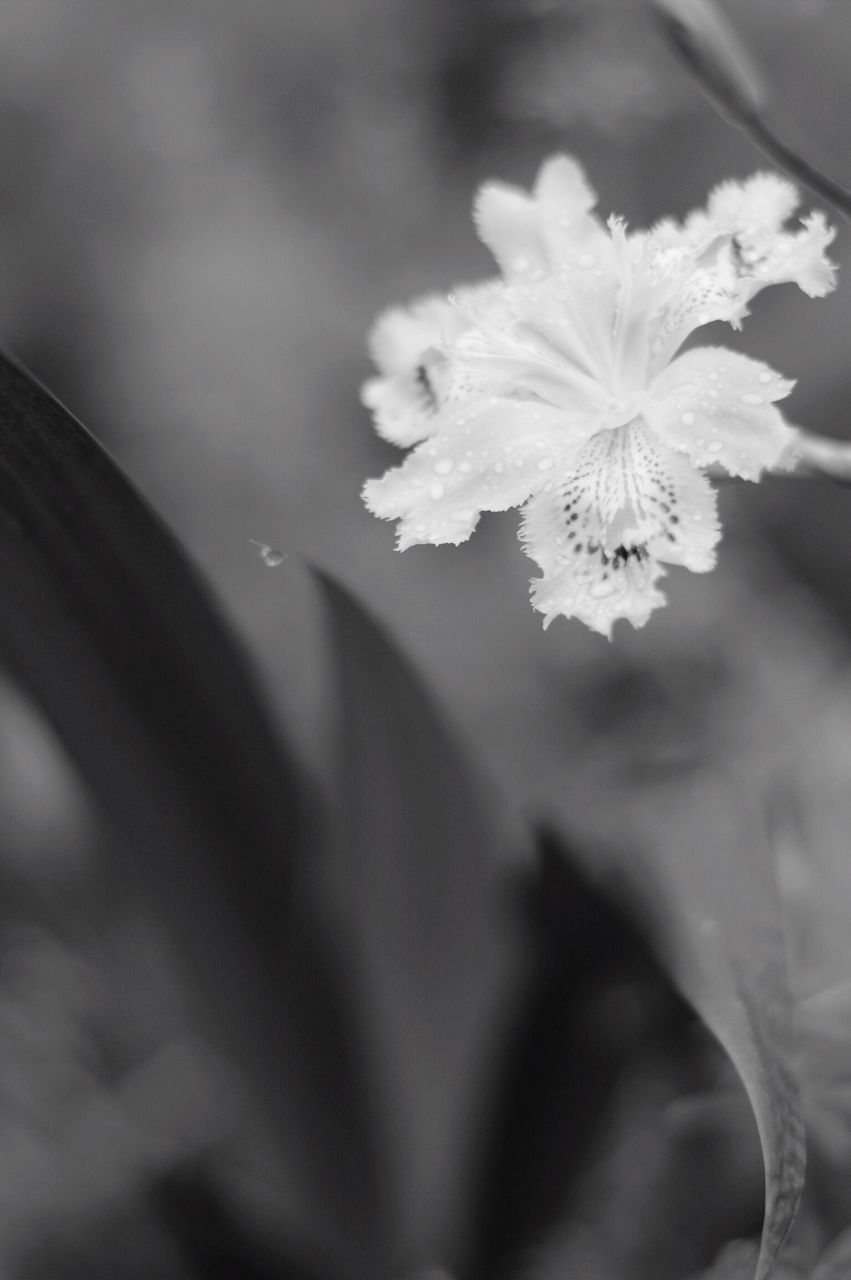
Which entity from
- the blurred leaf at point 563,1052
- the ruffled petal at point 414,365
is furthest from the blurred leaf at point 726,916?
the ruffled petal at point 414,365

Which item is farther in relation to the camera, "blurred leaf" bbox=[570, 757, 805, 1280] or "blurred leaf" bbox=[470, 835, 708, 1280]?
"blurred leaf" bbox=[470, 835, 708, 1280]

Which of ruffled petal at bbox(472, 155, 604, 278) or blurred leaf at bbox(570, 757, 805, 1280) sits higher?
ruffled petal at bbox(472, 155, 604, 278)

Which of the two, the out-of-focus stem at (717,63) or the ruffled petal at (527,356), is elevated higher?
the out-of-focus stem at (717,63)

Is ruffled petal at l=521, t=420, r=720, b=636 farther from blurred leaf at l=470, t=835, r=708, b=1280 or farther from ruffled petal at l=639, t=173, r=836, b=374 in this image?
blurred leaf at l=470, t=835, r=708, b=1280

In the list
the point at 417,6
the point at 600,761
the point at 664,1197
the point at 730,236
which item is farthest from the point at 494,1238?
the point at 417,6

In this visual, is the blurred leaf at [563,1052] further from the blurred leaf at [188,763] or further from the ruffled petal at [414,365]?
the ruffled petal at [414,365]

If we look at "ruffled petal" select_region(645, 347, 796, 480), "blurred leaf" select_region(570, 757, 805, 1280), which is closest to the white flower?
"ruffled petal" select_region(645, 347, 796, 480)
